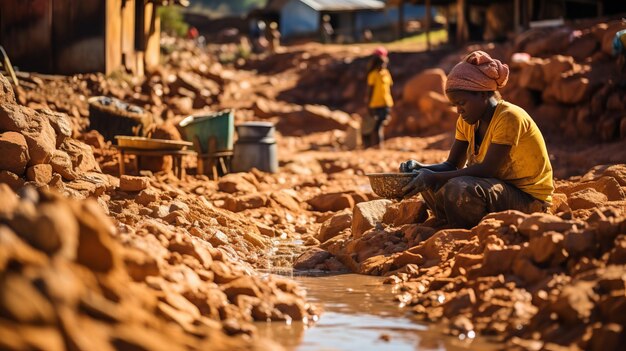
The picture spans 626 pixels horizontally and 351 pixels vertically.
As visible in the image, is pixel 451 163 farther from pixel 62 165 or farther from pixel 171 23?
→ pixel 171 23

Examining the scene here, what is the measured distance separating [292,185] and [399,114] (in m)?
8.84

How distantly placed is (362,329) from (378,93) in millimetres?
11335

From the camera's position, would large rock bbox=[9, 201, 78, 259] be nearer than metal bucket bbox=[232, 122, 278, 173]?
Yes

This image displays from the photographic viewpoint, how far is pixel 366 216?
7133 mm

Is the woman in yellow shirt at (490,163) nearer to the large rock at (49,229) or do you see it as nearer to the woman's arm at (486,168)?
the woman's arm at (486,168)

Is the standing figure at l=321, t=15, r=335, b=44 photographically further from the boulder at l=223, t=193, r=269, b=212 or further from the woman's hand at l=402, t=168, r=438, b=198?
the woman's hand at l=402, t=168, r=438, b=198

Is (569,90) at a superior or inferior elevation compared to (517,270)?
superior

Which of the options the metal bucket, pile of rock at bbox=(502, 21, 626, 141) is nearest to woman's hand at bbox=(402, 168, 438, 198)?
the metal bucket

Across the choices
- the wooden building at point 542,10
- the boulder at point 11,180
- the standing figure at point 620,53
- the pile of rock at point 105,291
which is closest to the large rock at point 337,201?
the boulder at point 11,180

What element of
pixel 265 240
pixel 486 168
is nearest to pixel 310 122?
pixel 265 240

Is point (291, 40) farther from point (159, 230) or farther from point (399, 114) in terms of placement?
point (159, 230)

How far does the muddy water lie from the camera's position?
436 centimetres

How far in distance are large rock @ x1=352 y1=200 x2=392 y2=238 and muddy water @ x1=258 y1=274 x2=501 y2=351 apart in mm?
1359

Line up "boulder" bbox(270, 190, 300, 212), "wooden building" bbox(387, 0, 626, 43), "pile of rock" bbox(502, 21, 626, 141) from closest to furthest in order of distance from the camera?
"boulder" bbox(270, 190, 300, 212) < "pile of rock" bbox(502, 21, 626, 141) < "wooden building" bbox(387, 0, 626, 43)
